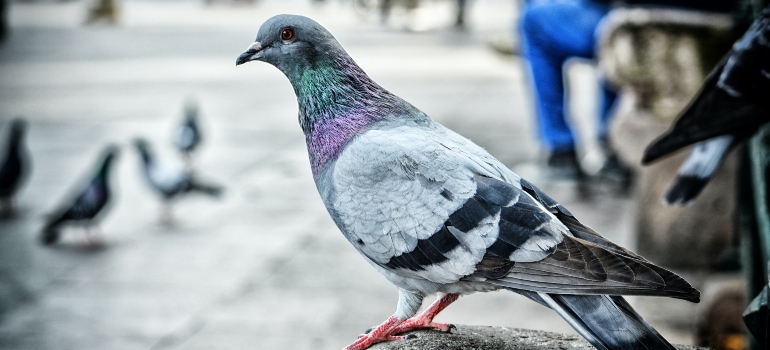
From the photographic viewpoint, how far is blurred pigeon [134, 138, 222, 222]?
22.8ft

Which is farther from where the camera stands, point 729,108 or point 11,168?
point 11,168

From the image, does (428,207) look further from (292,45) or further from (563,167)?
(563,167)

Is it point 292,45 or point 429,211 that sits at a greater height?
point 292,45

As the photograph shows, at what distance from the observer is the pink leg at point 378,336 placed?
7.22 feet

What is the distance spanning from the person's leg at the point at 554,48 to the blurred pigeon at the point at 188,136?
289 centimetres

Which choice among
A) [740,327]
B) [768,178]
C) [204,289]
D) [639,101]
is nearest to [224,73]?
[204,289]

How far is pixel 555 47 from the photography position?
20.7 feet

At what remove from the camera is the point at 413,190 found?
81.5 inches

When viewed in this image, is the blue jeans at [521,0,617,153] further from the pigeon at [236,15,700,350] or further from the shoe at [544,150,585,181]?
the pigeon at [236,15,700,350]

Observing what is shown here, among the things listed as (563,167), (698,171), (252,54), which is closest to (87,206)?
(563,167)

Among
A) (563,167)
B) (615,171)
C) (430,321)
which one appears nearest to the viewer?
(430,321)

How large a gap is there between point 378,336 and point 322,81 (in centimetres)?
65

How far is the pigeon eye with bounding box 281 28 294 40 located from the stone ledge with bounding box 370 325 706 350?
79 cm

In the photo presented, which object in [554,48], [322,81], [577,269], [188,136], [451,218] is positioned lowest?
[577,269]
